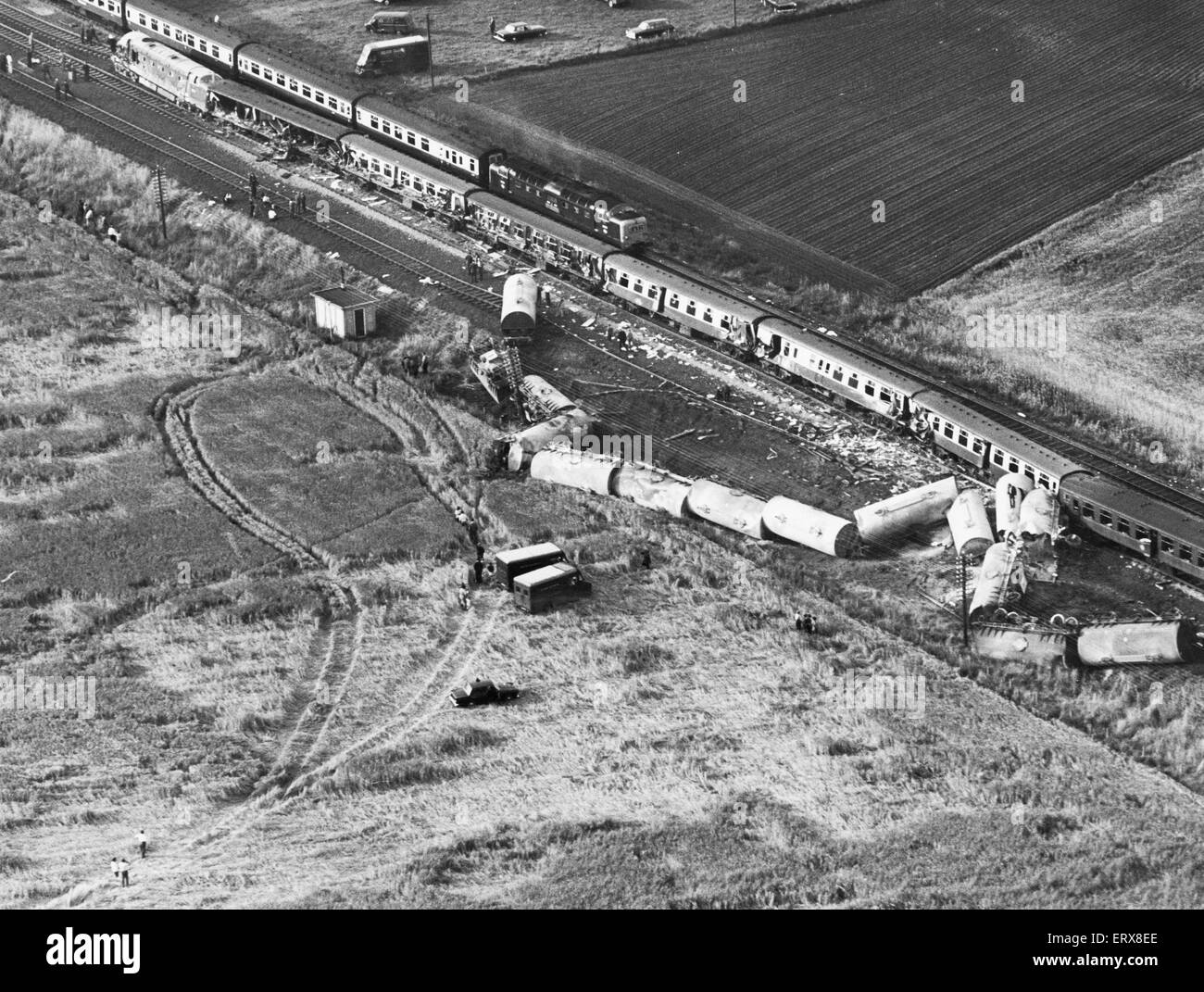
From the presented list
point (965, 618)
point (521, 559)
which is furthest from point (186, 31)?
point (965, 618)

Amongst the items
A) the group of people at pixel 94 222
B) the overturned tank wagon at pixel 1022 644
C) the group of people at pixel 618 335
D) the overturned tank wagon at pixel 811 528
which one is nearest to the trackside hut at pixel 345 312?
the group of people at pixel 618 335

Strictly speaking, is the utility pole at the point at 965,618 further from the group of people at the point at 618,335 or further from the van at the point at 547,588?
the group of people at the point at 618,335

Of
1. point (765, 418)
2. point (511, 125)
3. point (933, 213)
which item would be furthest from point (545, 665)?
point (511, 125)

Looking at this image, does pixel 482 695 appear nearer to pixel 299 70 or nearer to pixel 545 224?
pixel 545 224

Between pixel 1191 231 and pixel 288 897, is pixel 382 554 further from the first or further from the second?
pixel 1191 231

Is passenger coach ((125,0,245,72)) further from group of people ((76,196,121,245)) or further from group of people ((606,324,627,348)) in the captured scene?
group of people ((606,324,627,348))

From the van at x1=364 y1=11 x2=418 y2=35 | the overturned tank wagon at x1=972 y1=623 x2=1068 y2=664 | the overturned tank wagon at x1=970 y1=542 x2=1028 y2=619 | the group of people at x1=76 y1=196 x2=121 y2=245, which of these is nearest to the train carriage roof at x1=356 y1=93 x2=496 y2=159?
the van at x1=364 y1=11 x2=418 y2=35
